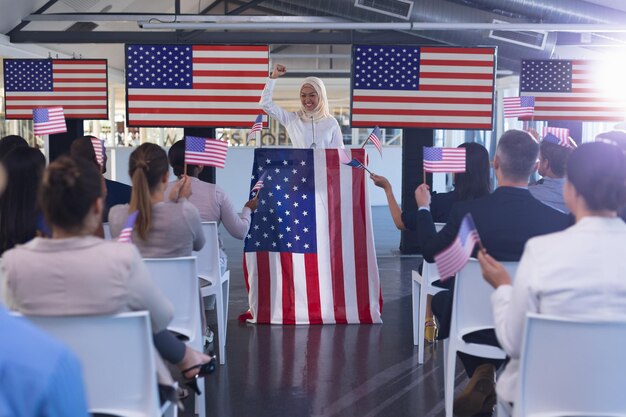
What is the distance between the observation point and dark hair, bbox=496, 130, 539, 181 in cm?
300

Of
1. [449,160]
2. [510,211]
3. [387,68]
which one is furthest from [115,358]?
[387,68]

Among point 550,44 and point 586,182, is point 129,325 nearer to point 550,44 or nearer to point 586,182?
point 586,182

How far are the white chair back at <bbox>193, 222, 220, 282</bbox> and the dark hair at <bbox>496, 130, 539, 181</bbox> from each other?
1.92 metres

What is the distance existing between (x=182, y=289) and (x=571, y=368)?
1.73 m

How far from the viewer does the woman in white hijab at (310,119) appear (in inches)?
233

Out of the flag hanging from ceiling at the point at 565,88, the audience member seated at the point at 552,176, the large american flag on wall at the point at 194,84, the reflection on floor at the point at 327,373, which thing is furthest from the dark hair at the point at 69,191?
the flag hanging from ceiling at the point at 565,88

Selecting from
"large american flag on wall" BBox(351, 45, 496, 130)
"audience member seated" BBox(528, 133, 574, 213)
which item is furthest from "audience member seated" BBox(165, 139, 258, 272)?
"large american flag on wall" BBox(351, 45, 496, 130)

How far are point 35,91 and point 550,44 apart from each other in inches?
225

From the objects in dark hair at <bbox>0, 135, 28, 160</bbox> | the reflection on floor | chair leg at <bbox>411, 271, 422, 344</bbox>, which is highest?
dark hair at <bbox>0, 135, 28, 160</bbox>

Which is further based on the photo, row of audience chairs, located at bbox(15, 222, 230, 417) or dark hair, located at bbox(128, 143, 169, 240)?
dark hair, located at bbox(128, 143, 169, 240)

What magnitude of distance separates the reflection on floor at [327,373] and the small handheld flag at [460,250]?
156 cm

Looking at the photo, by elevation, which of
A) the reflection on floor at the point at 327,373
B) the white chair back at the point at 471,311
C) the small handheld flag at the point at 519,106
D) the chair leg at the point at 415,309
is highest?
the small handheld flag at the point at 519,106

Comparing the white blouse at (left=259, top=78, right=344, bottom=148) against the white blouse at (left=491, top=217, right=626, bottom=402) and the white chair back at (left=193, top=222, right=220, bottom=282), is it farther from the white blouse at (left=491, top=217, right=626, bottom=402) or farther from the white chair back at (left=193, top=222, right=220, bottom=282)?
the white blouse at (left=491, top=217, right=626, bottom=402)

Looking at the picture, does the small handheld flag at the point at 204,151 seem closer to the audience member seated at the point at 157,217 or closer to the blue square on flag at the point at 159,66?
the audience member seated at the point at 157,217
